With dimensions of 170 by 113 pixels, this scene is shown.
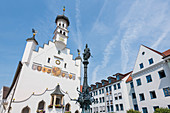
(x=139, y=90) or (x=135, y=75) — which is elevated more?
(x=135, y=75)

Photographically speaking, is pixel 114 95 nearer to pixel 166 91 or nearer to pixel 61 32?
pixel 166 91

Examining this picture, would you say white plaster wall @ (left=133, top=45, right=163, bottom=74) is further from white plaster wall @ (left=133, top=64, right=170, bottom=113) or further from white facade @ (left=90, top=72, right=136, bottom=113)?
white facade @ (left=90, top=72, right=136, bottom=113)

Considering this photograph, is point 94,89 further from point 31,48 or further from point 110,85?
point 31,48

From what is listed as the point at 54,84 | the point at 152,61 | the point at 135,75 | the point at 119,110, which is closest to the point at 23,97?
the point at 54,84

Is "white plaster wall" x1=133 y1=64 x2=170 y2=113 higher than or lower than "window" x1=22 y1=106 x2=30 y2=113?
higher

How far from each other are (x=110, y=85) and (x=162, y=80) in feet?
A: 50.6

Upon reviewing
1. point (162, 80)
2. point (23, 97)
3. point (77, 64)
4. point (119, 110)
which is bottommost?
point (119, 110)

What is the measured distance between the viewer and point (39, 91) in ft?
70.7

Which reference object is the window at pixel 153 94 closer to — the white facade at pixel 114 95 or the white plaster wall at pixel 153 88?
the white plaster wall at pixel 153 88

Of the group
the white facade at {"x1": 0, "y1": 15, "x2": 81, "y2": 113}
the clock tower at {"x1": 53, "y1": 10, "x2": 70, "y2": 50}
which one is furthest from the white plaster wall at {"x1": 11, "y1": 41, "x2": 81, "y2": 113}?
the clock tower at {"x1": 53, "y1": 10, "x2": 70, "y2": 50}

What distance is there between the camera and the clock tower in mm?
29234

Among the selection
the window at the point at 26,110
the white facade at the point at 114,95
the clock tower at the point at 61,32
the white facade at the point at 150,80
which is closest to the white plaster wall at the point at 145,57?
the white facade at the point at 150,80

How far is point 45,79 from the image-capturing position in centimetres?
2325

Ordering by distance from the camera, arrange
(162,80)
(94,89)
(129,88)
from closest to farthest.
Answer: (162,80) → (129,88) → (94,89)
